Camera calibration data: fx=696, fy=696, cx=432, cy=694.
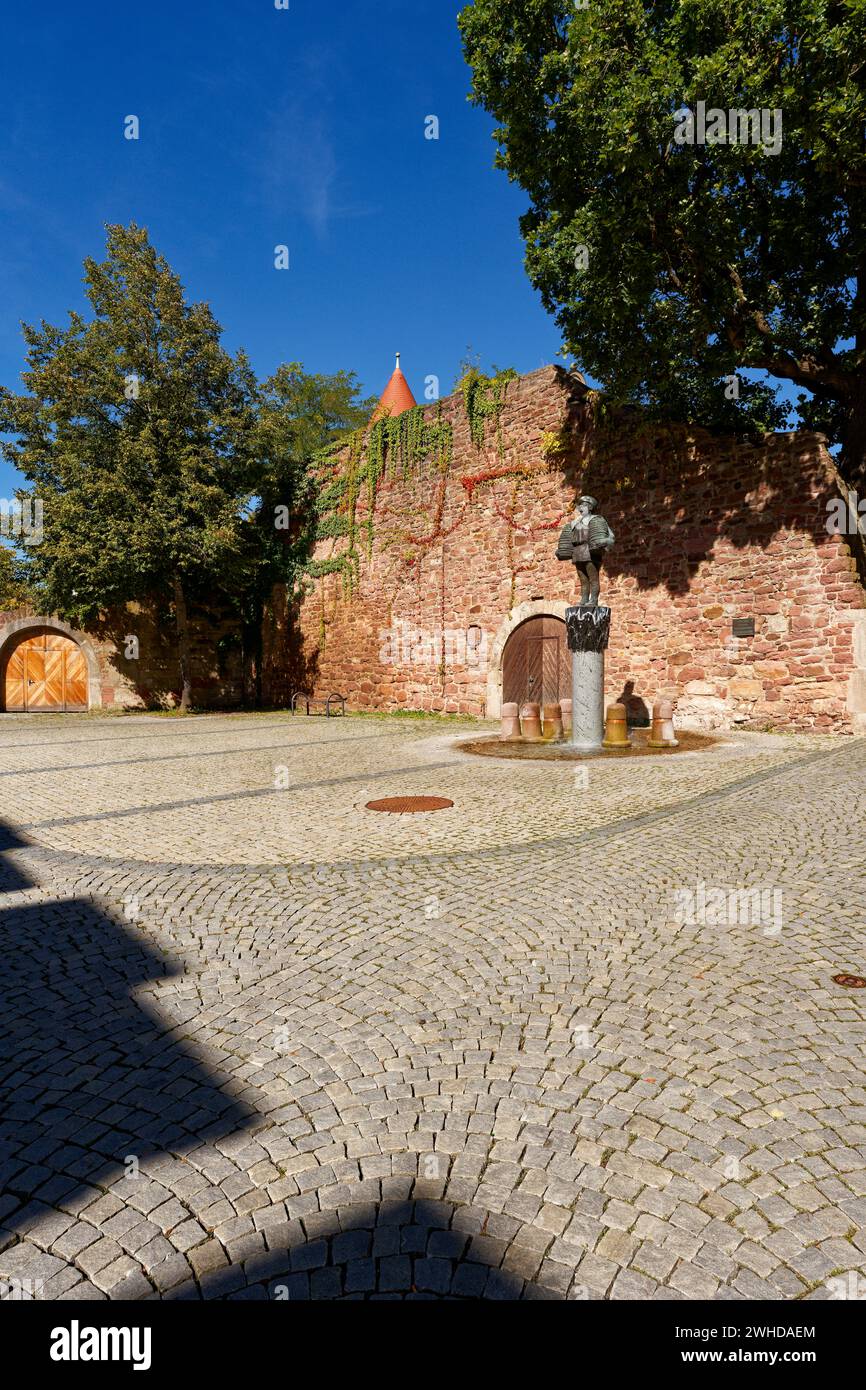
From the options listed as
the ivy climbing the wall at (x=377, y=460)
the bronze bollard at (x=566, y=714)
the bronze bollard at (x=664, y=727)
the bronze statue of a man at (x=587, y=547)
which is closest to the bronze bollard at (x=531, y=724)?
the bronze bollard at (x=566, y=714)

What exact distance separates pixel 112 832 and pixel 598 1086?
4739 mm

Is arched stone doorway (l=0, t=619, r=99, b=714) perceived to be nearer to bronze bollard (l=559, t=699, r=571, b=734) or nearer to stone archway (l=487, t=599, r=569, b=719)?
stone archway (l=487, t=599, r=569, b=719)

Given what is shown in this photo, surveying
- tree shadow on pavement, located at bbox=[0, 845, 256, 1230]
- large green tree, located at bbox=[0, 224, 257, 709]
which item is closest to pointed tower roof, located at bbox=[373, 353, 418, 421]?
large green tree, located at bbox=[0, 224, 257, 709]

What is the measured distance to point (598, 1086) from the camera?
7.43 feet

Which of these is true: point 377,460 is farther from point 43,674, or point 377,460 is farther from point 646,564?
point 43,674

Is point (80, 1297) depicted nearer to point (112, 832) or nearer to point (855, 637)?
point (112, 832)

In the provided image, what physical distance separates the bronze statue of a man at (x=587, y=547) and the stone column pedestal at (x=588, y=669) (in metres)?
0.27

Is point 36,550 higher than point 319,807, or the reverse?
point 36,550

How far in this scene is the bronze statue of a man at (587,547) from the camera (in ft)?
34.3

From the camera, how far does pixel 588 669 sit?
1033cm

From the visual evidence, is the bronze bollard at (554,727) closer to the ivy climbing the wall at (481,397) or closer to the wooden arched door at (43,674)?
the ivy climbing the wall at (481,397)

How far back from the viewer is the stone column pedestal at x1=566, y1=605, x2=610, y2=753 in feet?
33.8

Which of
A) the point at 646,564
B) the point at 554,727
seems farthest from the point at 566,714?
the point at 646,564
